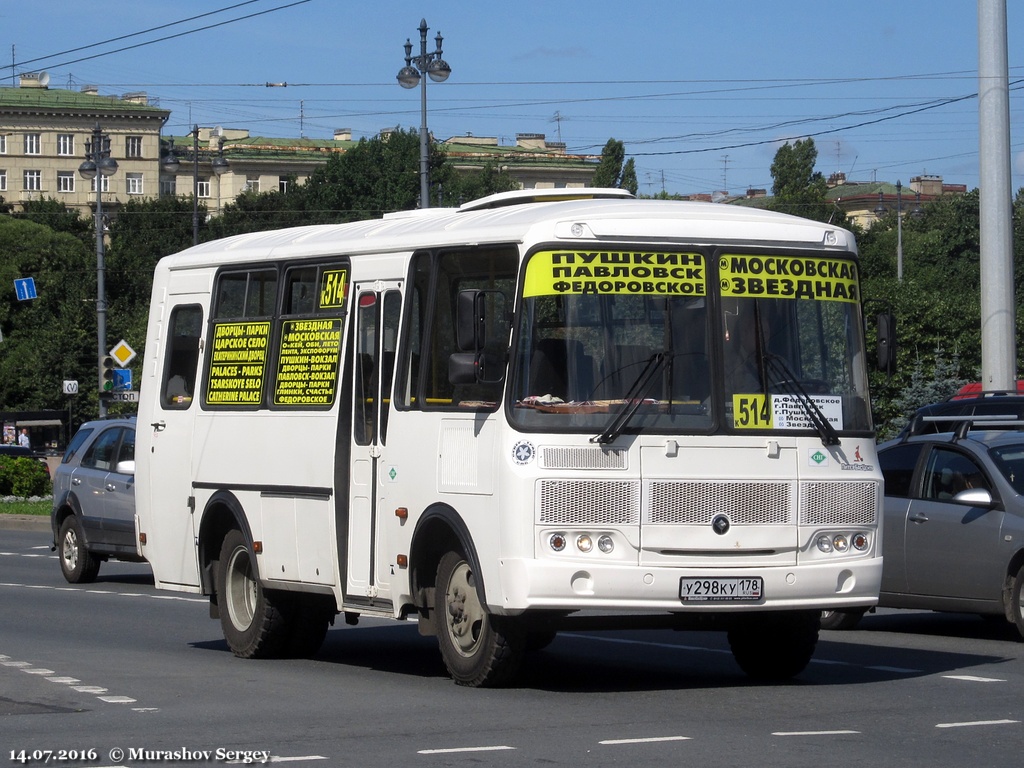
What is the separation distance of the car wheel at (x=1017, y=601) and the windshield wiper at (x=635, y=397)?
4260mm

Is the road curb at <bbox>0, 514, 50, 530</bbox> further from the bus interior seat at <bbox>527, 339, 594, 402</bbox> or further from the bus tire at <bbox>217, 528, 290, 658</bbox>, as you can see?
the bus interior seat at <bbox>527, 339, 594, 402</bbox>

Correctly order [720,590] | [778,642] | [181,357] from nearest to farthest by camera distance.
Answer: [720,590] → [778,642] → [181,357]

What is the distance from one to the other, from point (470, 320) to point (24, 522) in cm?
2502

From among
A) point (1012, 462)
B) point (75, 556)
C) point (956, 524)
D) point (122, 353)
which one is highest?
point (122, 353)

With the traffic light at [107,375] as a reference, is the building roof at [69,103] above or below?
above

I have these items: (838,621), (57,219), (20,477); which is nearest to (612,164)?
(57,219)

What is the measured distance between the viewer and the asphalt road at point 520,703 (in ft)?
26.9

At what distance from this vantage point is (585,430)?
10.0m

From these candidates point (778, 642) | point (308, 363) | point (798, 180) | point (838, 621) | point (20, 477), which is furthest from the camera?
point (798, 180)

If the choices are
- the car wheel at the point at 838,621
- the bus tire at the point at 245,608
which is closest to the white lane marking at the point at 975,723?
the bus tire at the point at 245,608

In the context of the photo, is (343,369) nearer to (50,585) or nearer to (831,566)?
(831,566)

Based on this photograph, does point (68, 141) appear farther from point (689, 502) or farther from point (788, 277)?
point (689, 502)

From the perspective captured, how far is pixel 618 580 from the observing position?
32.6 ft

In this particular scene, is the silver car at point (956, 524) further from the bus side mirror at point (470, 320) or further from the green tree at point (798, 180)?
the green tree at point (798, 180)
